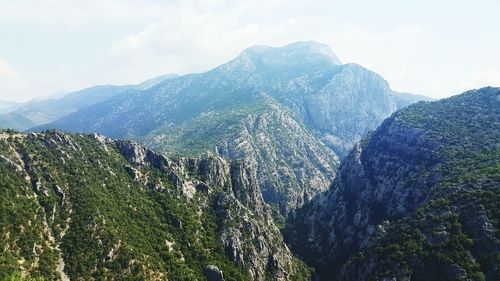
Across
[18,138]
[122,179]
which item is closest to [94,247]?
[122,179]

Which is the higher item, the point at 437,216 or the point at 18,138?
the point at 18,138

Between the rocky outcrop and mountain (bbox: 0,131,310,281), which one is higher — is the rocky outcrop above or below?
below

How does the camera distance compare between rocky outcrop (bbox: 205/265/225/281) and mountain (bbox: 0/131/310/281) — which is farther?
rocky outcrop (bbox: 205/265/225/281)

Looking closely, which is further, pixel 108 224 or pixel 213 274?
pixel 213 274

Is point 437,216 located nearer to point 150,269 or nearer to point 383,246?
point 383,246

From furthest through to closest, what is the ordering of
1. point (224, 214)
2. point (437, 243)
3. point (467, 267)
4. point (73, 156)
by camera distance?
point (224, 214) < point (73, 156) < point (437, 243) < point (467, 267)

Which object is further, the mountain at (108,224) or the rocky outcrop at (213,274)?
the rocky outcrop at (213,274)

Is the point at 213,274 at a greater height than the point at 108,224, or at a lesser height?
lesser

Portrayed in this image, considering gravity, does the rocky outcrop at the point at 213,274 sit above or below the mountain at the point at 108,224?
below
